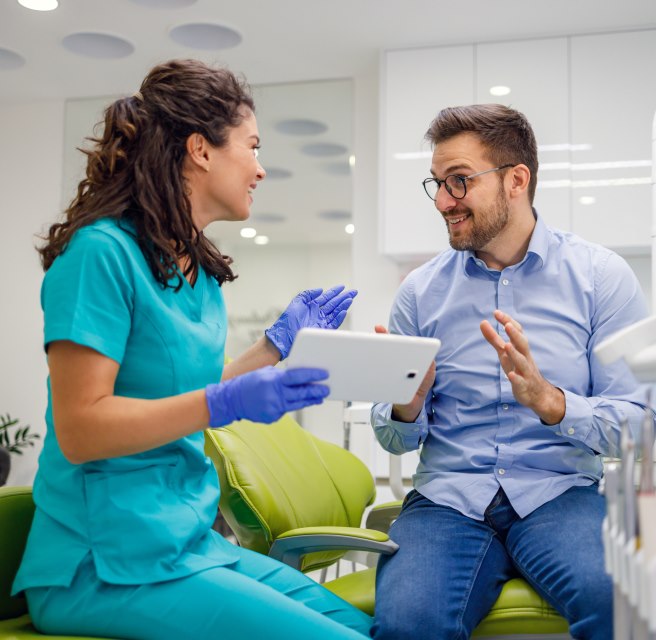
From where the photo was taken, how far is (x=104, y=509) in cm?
122

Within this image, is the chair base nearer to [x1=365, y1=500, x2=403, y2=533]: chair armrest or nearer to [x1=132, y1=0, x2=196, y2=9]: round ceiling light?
[x1=365, y1=500, x2=403, y2=533]: chair armrest

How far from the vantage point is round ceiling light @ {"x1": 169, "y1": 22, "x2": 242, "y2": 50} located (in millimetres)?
3949

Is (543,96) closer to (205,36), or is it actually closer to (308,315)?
(205,36)

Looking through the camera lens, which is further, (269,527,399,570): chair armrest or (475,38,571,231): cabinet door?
(475,38,571,231): cabinet door

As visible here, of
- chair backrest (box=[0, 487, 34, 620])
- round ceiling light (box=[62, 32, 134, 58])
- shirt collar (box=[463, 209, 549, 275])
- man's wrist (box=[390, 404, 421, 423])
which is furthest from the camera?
round ceiling light (box=[62, 32, 134, 58])

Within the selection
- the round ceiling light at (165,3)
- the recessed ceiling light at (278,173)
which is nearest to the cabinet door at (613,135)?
the recessed ceiling light at (278,173)

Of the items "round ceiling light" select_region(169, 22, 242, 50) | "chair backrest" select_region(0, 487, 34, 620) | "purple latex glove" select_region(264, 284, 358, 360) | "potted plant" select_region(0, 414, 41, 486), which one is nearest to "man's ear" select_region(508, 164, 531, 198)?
"purple latex glove" select_region(264, 284, 358, 360)

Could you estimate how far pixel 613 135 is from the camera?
3816 mm

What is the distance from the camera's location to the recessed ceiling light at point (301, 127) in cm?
453

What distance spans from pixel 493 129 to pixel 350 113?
8.85 feet

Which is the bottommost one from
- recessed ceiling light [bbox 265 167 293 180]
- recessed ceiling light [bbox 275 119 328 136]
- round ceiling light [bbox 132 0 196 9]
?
recessed ceiling light [bbox 265 167 293 180]

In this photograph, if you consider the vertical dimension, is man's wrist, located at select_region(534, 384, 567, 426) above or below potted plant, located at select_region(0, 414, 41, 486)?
above

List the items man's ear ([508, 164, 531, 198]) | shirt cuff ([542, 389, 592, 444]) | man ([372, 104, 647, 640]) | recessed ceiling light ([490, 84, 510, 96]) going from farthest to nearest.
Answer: recessed ceiling light ([490, 84, 510, 96]) → man's ear ([508, 164, 531, 198]) → shirt cuff ([542, 389, 592, 444]) → man ([372, 104, 647, 640])

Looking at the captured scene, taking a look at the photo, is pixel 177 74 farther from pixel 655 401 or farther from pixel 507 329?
pixel 655 401
